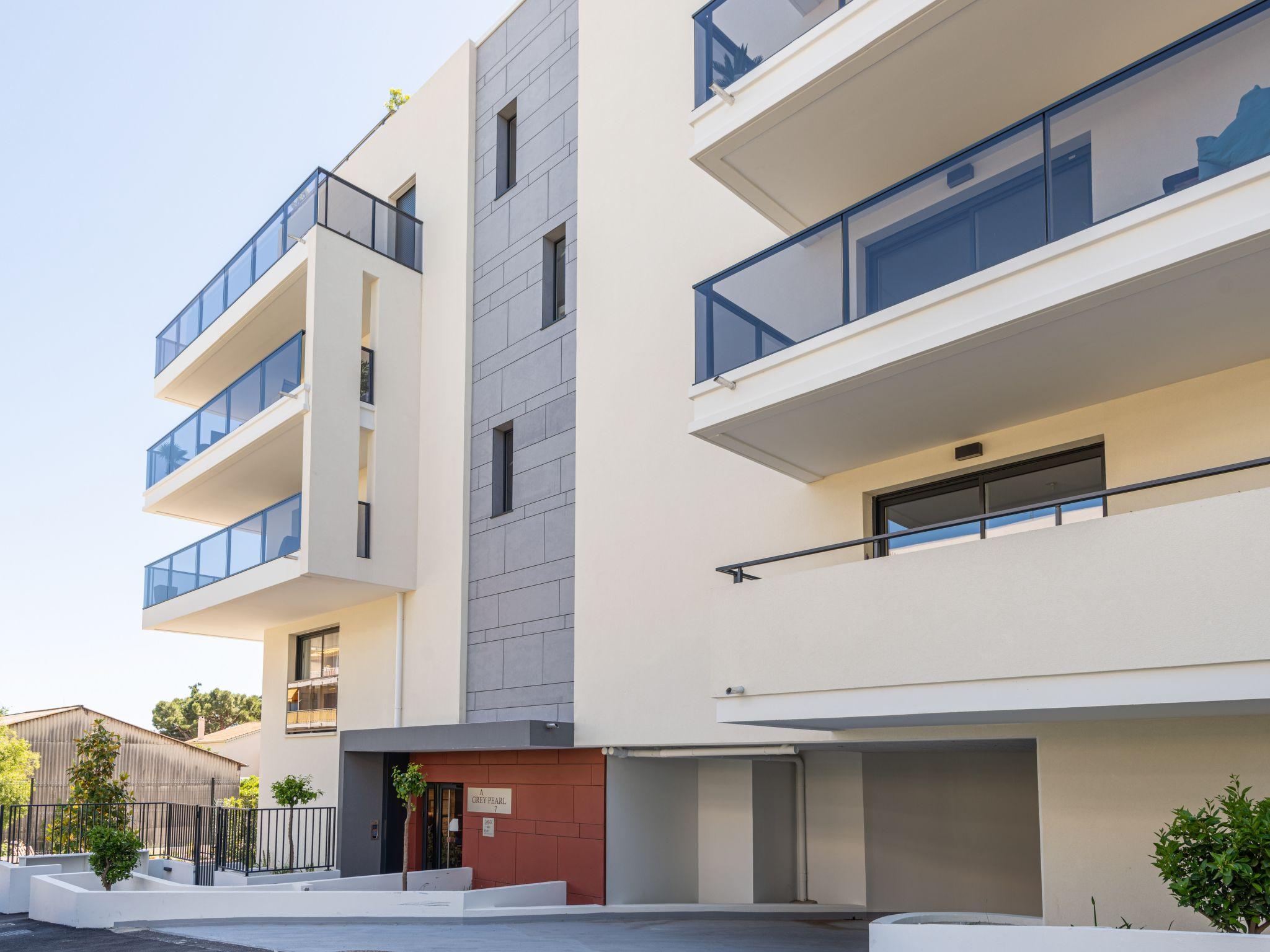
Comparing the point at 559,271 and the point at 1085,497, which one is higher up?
the point at 559,271

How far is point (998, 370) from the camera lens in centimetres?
957

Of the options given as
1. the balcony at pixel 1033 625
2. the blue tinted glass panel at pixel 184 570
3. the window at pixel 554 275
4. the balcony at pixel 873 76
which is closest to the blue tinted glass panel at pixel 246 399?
the blue tinted glass panel at pixel 184 570

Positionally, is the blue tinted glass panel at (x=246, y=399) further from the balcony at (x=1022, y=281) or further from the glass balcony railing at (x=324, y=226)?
the balcony at (x=1022, y=281)

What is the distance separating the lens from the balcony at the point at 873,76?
9.56m

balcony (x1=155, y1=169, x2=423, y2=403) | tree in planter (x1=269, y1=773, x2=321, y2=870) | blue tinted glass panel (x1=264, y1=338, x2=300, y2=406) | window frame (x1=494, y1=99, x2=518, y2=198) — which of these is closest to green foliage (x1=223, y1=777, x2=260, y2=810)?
tree in planter (x1=269, y1=773, x2=321, y2=870)

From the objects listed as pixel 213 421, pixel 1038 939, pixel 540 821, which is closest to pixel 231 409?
pixel 213 421

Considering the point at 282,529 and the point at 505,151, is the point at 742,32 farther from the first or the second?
the point at 282,529

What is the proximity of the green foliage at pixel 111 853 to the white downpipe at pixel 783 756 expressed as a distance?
291 inches

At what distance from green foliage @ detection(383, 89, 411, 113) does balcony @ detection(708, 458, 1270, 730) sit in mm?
18095

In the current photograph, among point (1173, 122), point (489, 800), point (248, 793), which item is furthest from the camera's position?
point (248, 793)

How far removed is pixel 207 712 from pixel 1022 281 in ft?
336

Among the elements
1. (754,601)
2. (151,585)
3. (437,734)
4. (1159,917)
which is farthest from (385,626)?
(1159,917)

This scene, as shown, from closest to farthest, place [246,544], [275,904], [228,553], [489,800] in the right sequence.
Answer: [275,904] → [489,800] → [246,544] → [228,553]

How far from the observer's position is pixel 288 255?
19938mm
